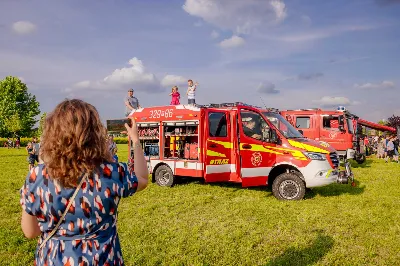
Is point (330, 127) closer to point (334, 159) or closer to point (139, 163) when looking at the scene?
point (334, 159)

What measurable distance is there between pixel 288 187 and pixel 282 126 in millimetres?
1678

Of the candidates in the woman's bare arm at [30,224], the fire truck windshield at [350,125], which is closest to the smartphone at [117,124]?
the woman's bare arm at [30,224]

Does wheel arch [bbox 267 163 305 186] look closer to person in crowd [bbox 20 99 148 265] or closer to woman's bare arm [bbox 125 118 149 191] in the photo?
woman's bare arm [bbox 125 118 149 191]

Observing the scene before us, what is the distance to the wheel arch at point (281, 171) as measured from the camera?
8.56m

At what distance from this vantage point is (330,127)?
15.5 metres

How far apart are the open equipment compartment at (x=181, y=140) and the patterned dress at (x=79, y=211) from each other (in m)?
7.99

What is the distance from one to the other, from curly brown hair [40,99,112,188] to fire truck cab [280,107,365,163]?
47.2 feet

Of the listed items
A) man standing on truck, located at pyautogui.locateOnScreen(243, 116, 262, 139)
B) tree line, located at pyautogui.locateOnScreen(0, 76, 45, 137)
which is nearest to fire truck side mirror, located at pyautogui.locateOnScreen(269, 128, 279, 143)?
man standing on truck, located at pyautogui.locateOnScreen(243, 116, 262, 139)

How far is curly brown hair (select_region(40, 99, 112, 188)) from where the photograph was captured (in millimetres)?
1860

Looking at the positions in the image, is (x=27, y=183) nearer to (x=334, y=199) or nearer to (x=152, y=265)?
(x=152, y=265)

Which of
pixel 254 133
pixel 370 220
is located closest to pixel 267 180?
pixel 254 133

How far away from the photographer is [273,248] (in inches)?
207

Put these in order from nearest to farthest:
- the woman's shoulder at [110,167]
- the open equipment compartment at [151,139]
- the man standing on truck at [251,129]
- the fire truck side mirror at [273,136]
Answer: the woman's shoulder at [110,167], the fire truck side mirror at [273,136], the man standing on truck at [251,129], the open equipment compartment at [151,139]

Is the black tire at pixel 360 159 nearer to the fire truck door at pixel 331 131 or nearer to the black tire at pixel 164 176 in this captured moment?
the fire truck door at pixel 331 131
